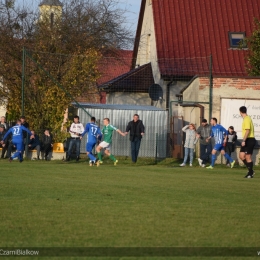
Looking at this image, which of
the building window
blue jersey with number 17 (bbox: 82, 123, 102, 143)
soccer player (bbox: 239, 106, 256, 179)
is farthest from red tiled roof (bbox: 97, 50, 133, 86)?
soccer player (bbox: 239, 106, 256, 179)

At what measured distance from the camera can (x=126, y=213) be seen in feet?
36.6

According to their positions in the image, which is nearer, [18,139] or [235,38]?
[18,139]

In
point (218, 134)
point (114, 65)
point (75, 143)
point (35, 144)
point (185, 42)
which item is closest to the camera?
point (218, 134)

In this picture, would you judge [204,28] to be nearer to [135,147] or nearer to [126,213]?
[135,147]

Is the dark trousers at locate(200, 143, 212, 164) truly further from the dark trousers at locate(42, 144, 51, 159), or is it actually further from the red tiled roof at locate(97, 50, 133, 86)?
the red tiled roof at locate(97, 50, 133, 86)

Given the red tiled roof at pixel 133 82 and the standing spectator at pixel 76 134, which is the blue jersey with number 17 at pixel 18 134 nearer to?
the standing spectator at pixel 76 134

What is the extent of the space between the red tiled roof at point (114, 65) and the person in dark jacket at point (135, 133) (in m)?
7.35

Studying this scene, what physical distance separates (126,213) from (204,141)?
58.6ft

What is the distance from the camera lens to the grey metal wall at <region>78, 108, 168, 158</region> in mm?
31609

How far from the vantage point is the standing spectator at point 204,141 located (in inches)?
1116

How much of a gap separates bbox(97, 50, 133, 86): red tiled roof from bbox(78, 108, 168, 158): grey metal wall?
396 cm

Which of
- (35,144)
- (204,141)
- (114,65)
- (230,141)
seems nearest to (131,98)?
(114,65)

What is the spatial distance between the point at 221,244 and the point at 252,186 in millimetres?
8654

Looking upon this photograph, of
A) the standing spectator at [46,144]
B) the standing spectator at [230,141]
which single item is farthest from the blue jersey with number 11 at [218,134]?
the standing spectator at [46,144]
